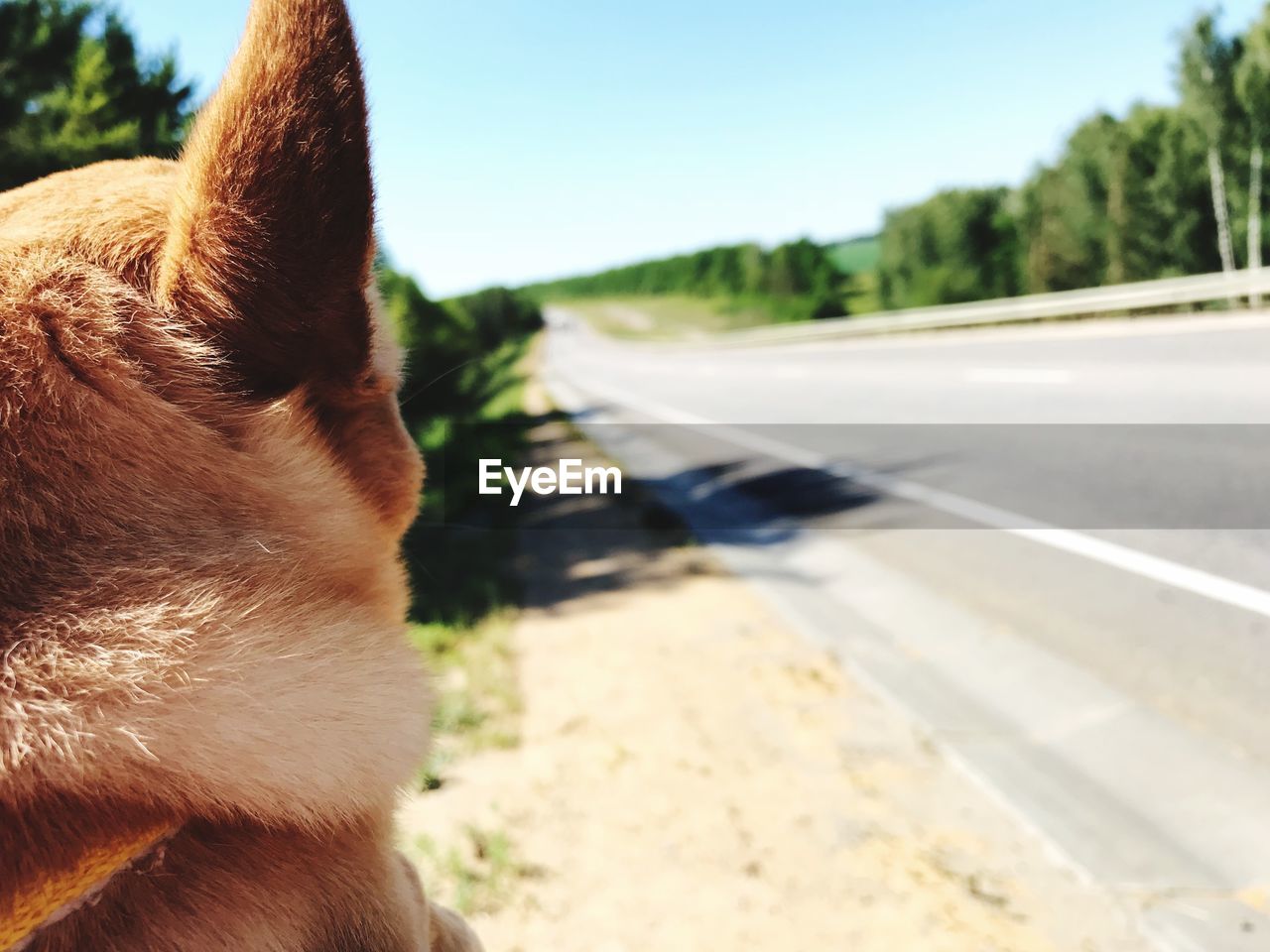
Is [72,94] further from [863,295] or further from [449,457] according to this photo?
[863,295]

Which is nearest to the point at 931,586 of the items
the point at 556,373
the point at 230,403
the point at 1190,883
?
the point at 1190,883

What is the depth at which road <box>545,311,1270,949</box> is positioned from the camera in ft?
10.8

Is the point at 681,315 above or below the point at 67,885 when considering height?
above

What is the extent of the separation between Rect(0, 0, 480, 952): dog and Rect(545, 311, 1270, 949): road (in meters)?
2.95

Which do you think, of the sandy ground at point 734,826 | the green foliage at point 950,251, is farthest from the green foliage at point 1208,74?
the sandy ground at point 734,826

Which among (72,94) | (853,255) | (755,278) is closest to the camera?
(72,94)

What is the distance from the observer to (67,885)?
2.49 ft

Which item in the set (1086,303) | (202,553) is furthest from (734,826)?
(1086,303)

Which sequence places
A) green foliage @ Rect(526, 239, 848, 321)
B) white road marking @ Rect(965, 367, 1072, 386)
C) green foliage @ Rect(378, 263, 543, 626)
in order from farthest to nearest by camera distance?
1. green foliage @ Rect(526, 239, 848, 321)
2. white road marking @ Rect(965, 367, 1072, 386)
3. green foliage @ Rect(378, 263, 543, 626)

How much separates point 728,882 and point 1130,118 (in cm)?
5764

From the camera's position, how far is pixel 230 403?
996mm

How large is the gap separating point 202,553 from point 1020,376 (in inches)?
630

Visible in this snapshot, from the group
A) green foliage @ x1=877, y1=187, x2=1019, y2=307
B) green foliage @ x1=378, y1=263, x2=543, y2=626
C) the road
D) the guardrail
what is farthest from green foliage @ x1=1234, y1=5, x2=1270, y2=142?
green foliage @ x1=378, y1=263, x2=543, y2=626

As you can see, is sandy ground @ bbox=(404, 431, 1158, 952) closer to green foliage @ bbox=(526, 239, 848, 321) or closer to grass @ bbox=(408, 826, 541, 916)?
grass @ bbox=(408, 826, 541, 916)
